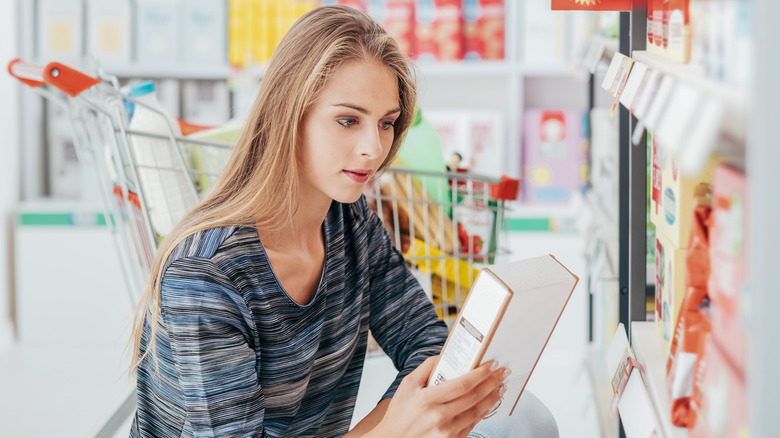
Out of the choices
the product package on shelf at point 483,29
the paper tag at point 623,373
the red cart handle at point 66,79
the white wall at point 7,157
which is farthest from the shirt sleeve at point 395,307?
the white wall at point 7,157

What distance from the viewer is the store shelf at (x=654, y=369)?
0.81m

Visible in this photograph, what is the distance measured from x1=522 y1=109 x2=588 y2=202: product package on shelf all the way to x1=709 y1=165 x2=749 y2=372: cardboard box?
2.51 m

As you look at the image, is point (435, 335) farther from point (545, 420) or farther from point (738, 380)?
point (738, 380)

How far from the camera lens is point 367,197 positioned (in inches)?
71.4

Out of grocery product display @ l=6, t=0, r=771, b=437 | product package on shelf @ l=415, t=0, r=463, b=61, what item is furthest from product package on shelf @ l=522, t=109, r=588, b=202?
product package on shelf @ l=415, t=0, r=463, b=61

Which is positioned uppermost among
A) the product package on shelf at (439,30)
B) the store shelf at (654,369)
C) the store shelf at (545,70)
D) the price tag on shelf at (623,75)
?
the product package on shelf at (439,30)

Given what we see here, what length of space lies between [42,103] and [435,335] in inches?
105

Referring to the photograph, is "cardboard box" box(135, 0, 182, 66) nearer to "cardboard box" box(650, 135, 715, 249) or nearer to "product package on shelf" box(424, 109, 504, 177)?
"product package on shelf" box(424, 109, 504, 177)

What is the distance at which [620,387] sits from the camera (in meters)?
1.03

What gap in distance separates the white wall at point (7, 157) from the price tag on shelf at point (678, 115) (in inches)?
123

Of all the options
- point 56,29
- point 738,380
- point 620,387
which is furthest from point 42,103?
point 738,380

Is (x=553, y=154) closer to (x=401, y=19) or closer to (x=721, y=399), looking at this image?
(x=401, y=19)

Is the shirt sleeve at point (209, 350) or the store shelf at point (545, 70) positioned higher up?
the store shelf at point (545, 70)

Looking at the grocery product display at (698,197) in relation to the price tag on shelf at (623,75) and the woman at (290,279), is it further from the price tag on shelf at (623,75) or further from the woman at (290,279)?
the woman at (290,279)
